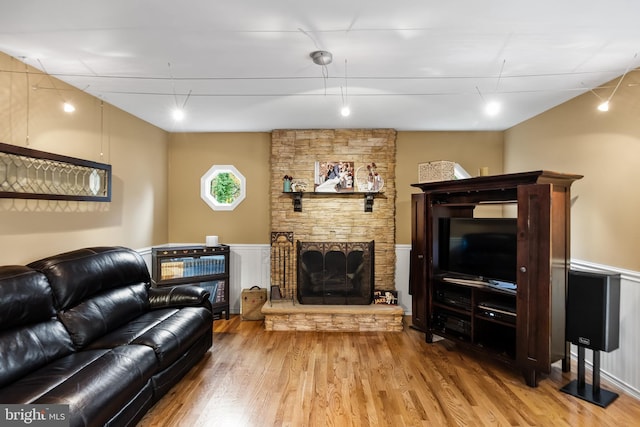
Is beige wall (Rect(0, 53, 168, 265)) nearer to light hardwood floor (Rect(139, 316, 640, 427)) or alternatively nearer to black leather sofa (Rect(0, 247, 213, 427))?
Answer: black leather sofa (Rect(0, 247, 213, 427))

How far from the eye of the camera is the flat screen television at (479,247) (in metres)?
3.27

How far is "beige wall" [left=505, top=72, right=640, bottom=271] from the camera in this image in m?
2.76

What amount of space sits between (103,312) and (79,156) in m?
1.53

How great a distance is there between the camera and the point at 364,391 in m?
2.79

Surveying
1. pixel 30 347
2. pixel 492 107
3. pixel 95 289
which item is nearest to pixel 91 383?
pixel 30 347

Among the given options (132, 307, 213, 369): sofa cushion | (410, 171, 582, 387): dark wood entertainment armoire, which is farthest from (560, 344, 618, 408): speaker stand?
(132, 307, 213, 369): sofa cushion

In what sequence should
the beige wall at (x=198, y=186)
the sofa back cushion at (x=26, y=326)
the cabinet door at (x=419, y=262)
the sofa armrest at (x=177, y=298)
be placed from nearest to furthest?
the sofa back cushion at (x=26, y=326) → the sofa armrest at (x=177, y=298) → the cabinet door at (x=419, y=262) → the beige wall at (x=198, y=186)

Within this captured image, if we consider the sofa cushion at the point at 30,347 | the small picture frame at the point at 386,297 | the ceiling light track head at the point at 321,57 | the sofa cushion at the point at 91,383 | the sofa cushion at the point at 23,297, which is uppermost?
the ceiling light track head at the point at 321,57

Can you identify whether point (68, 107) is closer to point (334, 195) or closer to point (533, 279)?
point (334, 195)

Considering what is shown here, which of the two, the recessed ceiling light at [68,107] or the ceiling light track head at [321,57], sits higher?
the ceiling light track head at [321,57]

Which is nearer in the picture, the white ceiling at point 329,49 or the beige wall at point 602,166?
the white ceiling at point 329,49

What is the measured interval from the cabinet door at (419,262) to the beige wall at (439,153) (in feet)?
2.32

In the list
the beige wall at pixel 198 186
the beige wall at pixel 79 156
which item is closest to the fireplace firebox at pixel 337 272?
the beige wall at pixel 198 186

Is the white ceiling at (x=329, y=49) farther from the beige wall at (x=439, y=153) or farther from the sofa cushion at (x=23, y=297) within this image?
the sofa cushion at (x=23, y=297)
